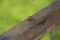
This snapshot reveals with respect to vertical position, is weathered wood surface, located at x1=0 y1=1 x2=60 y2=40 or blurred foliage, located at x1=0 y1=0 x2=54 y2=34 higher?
blurred foliage, located at x1=0 y1=0 x2=54 y2=34

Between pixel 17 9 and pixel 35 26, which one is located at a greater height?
pixel 17 9

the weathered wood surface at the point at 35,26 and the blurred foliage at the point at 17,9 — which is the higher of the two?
the blurred foliage at the point at 17,9

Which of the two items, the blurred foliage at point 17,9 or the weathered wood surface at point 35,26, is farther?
the blurred foliage at point 17,9

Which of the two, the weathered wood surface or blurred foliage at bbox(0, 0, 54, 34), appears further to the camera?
blurred foliage at bbox(0, 0, 54, 34)

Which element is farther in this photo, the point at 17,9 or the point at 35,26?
the point at 17,9
